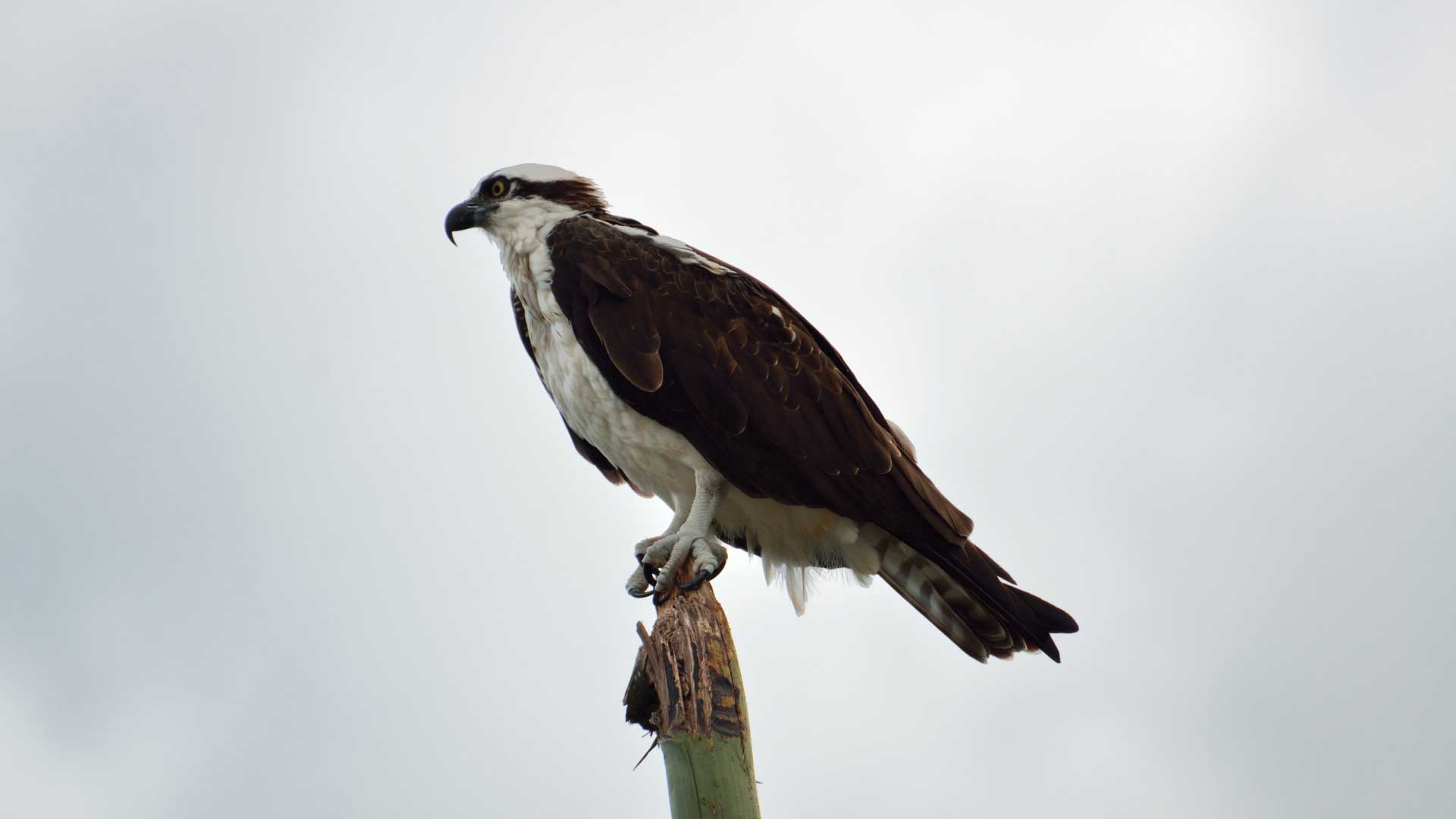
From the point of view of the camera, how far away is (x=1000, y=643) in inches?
248

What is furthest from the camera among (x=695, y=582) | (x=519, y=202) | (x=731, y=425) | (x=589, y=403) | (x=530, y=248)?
(x=519, y=202)

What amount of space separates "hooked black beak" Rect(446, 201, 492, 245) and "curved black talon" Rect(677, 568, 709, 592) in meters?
2.28

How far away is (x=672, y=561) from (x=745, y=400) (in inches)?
31.6

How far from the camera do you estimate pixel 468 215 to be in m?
7.02

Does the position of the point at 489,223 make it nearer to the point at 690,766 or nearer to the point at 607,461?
the point at 607,461

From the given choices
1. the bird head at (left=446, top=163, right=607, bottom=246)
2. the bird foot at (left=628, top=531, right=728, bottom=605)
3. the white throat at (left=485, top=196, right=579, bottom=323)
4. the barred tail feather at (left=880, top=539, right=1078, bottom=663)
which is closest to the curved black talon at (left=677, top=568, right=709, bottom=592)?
the bird foot at (left=628, top=531, right=728, bottom=605)

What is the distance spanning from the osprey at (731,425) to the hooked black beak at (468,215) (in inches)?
12.2

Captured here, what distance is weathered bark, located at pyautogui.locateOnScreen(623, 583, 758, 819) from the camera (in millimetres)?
4680

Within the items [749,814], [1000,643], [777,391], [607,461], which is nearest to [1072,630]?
[1000,643]

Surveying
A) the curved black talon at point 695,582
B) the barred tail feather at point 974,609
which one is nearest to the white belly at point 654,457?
the barred tail feather at point 974,609

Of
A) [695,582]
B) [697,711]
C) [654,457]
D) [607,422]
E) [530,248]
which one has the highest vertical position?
[530,248]

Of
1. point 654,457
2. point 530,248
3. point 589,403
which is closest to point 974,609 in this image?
point 654,457

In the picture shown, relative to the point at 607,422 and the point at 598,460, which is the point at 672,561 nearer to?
the point at 607,422

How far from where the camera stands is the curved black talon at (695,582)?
Answer: 5.79 m
